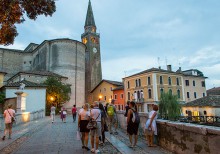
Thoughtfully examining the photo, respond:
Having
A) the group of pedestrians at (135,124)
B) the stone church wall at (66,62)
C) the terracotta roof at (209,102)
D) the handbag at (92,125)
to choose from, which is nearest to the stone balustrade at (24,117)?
the handbag at (92,125)

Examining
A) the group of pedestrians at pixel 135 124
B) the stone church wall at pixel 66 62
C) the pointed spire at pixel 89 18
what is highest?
the pointed spire at pixel 89 18

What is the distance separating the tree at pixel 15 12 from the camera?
665cm

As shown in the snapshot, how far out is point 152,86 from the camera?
40.7 m

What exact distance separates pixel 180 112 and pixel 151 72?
10985 millimetres

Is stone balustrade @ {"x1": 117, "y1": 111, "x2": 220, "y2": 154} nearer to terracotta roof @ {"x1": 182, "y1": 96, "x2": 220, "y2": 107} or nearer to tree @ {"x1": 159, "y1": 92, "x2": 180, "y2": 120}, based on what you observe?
terracotta roof @ {"x1": 182, "y1": 96, "x2": 220, "y2": 107}

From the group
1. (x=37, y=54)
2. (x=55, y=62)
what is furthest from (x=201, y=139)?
(x=37, y=54)

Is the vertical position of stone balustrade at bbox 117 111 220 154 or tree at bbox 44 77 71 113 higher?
tree at bbox 44 77 71 113

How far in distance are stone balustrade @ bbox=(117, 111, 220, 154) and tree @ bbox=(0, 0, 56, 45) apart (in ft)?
19.8

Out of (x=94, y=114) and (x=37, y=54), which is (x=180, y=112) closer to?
(x=94, y=114)

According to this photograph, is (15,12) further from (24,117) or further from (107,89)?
(107,89)

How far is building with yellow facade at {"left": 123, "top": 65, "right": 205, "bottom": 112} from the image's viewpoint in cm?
4080

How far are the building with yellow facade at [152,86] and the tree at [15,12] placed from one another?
3518 cm

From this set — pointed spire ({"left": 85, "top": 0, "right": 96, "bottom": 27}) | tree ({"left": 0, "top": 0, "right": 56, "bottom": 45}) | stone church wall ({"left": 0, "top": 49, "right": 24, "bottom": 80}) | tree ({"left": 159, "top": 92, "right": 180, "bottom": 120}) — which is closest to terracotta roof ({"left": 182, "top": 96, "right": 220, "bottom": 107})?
tree ({"left": 159, "top": 92, "right": 180, "bottom": 120})

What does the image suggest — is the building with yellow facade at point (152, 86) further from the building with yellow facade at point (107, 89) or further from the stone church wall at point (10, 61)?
the stone church wall at point (10, 61)
